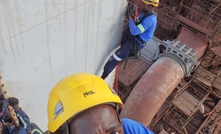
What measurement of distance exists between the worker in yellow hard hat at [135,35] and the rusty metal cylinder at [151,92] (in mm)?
820

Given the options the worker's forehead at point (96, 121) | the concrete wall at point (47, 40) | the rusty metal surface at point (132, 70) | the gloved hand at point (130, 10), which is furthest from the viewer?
the rusty metal surface at point (132, 70)

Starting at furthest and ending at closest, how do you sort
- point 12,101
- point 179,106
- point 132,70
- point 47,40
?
point 132,70
point 179,106
point 47,40
point 12,101

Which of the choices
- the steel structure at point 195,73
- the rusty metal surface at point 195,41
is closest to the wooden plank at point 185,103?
the steel structure at point 195,73

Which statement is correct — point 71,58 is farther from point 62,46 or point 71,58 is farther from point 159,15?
point 159,15

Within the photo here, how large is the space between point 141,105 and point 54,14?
111 inches

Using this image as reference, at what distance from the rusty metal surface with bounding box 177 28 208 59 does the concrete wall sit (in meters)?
1.76

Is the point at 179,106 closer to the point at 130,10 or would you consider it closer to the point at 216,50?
the point at 216,50

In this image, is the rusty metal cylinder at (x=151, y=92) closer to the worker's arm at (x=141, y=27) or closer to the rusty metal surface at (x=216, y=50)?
the worker's arm at (x=141, y=27)

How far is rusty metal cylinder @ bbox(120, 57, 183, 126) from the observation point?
5.86 meters

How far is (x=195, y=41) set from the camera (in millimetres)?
6742

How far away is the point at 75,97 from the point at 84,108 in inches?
7.4

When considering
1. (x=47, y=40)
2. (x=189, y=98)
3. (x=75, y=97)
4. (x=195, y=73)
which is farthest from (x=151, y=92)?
(x=75, y=97)

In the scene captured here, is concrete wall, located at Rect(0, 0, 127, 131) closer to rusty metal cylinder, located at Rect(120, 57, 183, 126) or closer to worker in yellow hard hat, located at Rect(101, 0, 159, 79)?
worker in yellow hard hat, located at Rect(101, 0, 159, 79)

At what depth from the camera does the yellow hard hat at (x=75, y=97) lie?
2.32 m
